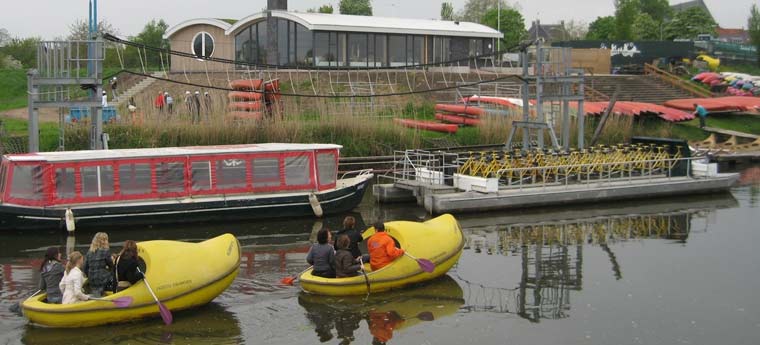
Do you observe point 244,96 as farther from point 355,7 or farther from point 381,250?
point 355,7

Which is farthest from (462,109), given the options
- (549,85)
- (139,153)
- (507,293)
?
(507,293)

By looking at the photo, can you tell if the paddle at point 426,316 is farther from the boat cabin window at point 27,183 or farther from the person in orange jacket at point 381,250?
the boat cabin window at point 27,183

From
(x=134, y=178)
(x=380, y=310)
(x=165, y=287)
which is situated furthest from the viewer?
(x=134, y=178)

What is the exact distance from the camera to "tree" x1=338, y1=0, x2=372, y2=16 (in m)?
90.1

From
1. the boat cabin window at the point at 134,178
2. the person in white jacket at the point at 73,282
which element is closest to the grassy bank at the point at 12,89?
the boat cabin window at the point at 134,178

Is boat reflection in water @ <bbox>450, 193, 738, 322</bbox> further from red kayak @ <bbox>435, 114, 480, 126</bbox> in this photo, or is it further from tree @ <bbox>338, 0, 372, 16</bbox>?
tree @ <bbox>338, 0, 372, 16</bbox>

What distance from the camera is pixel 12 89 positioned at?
4869 cm

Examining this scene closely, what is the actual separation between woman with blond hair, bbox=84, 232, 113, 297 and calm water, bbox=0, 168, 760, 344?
0.73 meters

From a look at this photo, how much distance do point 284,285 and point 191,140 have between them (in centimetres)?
1490

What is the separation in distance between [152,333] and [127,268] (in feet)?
3.97

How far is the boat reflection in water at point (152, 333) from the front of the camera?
14.6 metres

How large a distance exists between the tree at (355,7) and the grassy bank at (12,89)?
43484 mm

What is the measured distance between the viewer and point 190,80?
148 ft

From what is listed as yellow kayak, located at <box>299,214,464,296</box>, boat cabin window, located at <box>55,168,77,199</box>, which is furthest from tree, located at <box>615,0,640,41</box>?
yellow kayak, located at <box>299,214,464,296</box>
